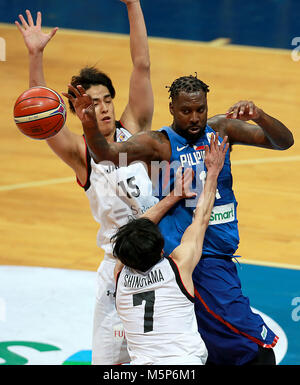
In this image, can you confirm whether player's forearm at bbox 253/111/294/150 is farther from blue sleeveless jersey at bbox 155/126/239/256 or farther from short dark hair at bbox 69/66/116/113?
short dark hair at bbox 69/66/116/113

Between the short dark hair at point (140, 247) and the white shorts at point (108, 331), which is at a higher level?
the short dark hair at point (140, 247)

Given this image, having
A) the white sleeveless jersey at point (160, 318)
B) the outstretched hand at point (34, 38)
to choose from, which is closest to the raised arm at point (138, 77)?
the outstretched hand at point (34, 38)

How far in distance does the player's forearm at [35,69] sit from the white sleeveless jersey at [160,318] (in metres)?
1.65

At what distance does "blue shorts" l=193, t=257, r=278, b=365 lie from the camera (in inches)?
190

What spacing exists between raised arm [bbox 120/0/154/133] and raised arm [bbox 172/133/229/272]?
106 cm

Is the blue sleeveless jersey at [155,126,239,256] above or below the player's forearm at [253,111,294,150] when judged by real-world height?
below

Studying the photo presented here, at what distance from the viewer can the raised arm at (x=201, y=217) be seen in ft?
15.4

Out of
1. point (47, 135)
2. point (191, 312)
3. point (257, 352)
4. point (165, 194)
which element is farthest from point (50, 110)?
point (257, 352)

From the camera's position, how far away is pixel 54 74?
1380 centimetres

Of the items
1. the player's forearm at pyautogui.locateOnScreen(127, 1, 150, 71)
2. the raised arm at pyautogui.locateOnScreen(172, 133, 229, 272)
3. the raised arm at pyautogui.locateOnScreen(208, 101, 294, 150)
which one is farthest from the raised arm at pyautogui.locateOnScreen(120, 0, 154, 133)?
the raised arm at pyautogui.locateOnScreen(172, 133, 229, 272)

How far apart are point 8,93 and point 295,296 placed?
7.31m

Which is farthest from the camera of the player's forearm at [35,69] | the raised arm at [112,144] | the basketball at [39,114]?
the player's forearm at [35,69]

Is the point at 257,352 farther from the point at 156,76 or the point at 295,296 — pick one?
the point at 156,76

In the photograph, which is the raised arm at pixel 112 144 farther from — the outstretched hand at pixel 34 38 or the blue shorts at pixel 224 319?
the outstretched hand at pixel 34 38
